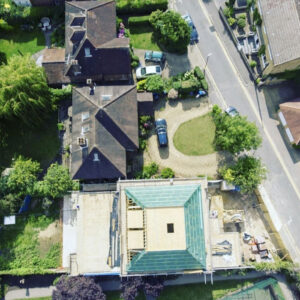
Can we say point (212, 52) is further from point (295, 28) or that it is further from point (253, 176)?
point (253, 176)

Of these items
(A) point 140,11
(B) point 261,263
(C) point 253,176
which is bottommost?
(B) point 261,263

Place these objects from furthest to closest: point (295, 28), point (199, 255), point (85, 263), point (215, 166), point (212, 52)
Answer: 1. point (212, 52)
2. point (215, 166)
3. point (295, 28)
4. point (85, 263)
5. point (199, 255)

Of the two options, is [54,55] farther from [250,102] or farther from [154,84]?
[250,102]

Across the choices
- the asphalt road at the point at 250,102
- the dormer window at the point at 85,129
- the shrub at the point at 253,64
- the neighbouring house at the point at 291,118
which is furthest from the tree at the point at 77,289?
the shrub at the point at 253,64

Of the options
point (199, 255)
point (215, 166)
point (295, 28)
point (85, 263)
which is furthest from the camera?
point (215, 166)

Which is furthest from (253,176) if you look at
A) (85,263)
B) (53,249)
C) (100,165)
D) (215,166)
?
(53,249)
